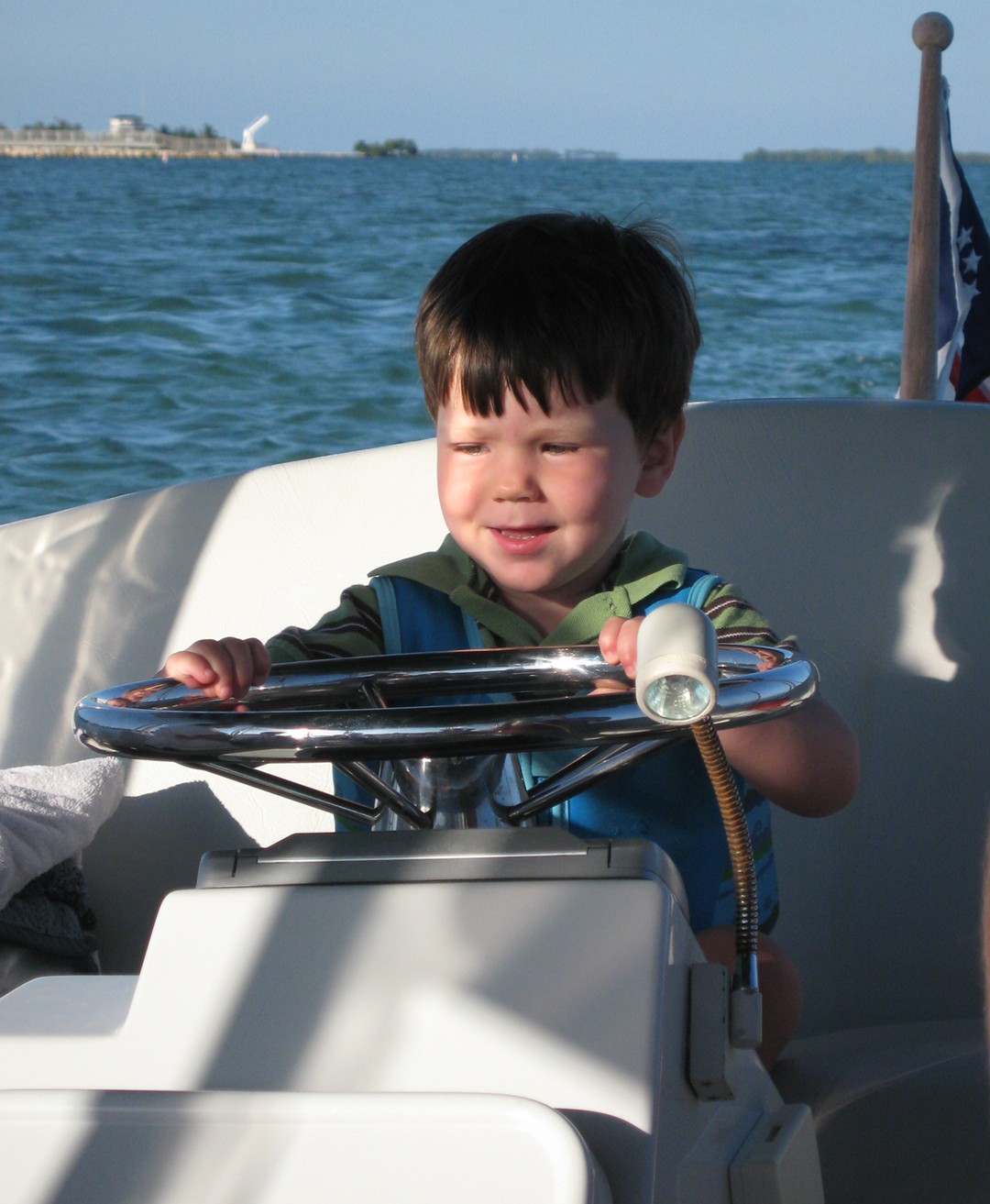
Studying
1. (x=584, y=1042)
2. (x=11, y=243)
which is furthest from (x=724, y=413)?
(x=11, y=243)

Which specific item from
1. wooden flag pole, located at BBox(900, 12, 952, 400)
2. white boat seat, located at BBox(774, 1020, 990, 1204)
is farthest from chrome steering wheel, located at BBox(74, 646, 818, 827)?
wooden flag pole, located at BBox(900, 12, 952, 400)

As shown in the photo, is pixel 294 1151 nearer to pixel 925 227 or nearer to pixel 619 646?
pixel 619 646

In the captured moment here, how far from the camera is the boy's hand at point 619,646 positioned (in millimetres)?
757

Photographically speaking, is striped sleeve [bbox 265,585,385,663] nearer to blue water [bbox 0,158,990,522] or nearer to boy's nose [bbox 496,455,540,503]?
boy's nose [bbox 496,455,540,503]

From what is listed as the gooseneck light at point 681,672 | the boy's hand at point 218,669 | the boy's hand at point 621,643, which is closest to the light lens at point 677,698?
the gooseneck light at point 681,672

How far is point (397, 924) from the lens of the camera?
0.76m

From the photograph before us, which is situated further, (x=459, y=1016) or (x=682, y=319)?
(x=682, y=319)

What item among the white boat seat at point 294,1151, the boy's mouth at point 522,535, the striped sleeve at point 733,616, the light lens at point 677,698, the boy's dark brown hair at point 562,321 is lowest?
the white boat seat at point 294,1151

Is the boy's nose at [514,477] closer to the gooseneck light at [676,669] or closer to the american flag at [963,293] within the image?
the gooseneck light at [676,669]

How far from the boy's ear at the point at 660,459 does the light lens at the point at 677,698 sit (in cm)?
69

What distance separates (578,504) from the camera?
44.3 inches

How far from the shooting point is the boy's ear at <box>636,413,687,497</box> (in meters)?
1.25

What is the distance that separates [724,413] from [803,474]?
0.12 meters

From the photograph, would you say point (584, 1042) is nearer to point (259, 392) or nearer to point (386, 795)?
point (386, 795)
